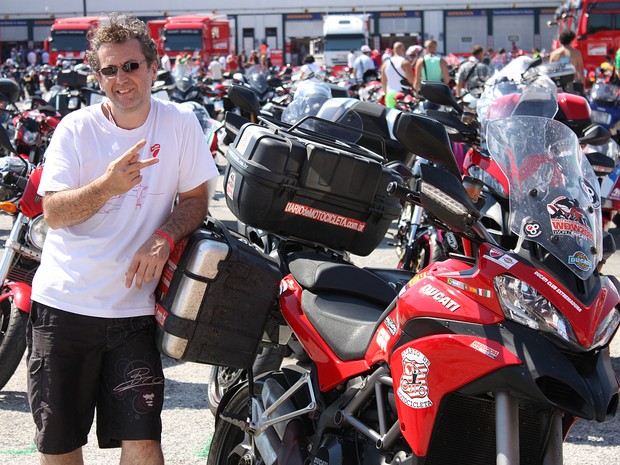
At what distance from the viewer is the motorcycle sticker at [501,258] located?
242 centimetres

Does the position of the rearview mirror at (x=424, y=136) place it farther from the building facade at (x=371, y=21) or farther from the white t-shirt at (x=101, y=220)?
the building facade at (x=371, y=21)

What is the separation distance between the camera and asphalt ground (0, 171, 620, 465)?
13.2 feet

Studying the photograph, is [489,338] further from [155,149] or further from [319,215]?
[319,215]

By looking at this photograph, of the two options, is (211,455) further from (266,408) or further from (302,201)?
(302,201)

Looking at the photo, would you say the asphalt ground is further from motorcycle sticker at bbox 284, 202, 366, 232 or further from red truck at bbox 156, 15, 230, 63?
red truck at bbox 156, 15, 230, 63

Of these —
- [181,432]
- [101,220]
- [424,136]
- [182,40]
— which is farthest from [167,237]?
[182,40]

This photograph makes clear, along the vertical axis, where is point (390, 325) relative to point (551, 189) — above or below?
below

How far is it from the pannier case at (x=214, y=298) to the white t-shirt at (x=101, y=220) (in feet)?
0.34

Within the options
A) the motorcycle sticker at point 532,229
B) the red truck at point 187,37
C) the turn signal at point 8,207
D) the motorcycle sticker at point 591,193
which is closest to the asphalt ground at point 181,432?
the turn signal at point 8,207

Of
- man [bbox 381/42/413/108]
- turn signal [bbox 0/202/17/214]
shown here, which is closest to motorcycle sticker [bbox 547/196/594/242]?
turn signal [bbox 0/202/17/214]

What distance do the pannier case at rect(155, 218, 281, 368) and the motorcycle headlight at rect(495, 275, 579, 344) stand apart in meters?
0.91

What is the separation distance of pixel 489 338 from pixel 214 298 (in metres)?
0.97

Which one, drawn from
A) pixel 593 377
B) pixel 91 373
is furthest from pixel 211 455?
pixel 593 377

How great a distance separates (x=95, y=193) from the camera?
2.71 metres
